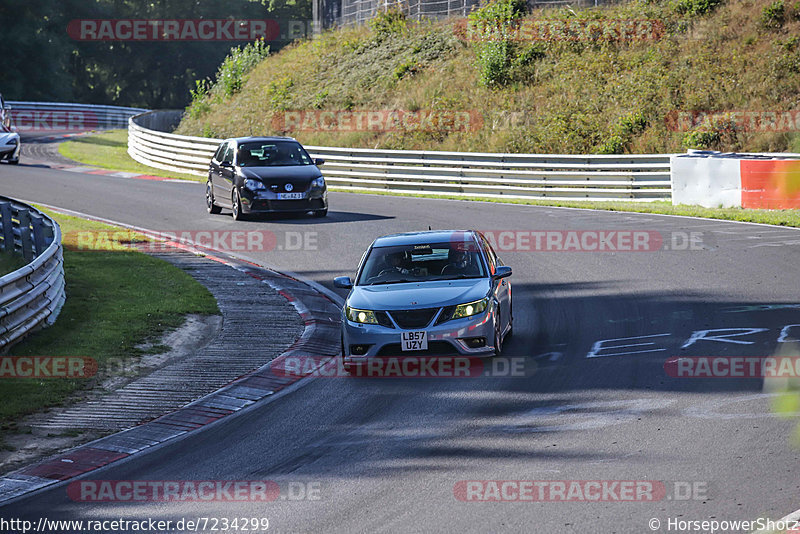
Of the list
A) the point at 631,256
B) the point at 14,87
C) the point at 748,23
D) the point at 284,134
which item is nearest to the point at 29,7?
the point at 14,87

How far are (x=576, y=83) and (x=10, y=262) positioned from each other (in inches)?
942

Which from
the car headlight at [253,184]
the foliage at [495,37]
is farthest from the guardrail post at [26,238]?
the foliage at [495,37]

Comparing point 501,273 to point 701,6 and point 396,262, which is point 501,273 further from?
point 701,6

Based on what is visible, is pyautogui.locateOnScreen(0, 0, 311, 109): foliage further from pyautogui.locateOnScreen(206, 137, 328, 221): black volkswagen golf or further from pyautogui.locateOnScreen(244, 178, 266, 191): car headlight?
pyautogui.locateOnScreen(244, 178, 266, 191): car headlight

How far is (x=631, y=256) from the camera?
1808 cm

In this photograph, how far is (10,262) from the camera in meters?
17.5

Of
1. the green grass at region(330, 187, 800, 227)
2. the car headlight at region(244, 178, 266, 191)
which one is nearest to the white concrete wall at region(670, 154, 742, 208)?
the green grass at region(330, 187, 800, 227)

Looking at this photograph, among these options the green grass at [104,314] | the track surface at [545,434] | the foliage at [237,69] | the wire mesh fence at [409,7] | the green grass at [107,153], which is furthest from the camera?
the foliage at [237,69]

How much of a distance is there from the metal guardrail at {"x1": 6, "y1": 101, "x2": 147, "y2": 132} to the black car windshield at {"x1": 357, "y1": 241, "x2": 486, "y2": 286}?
50996mm

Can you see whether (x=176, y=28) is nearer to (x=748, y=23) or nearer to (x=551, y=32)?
(x=551, y=32)

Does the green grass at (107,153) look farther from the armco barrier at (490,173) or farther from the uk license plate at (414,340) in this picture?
Answer: the uk license plate at (414,340)

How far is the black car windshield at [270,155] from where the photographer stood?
23625 mm

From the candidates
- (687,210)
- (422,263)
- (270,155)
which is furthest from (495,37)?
(422,263)

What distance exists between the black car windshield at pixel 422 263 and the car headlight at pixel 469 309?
815 millimetres
